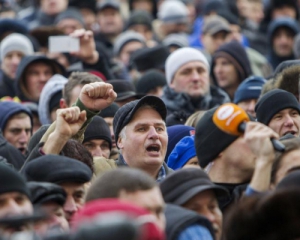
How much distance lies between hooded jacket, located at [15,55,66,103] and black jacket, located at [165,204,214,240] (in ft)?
23.2

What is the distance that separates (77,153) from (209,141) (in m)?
0.94

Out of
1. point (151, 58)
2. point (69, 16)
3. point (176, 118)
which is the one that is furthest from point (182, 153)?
point (69, 16)

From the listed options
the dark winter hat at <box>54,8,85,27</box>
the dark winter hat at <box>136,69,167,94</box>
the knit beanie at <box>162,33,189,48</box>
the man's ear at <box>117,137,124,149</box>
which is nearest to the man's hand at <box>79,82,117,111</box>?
the man's ear at <box>117,137,124,149</box>

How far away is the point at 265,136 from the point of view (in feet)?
25.1

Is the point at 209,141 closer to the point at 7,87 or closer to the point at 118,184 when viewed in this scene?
the point at 118,184

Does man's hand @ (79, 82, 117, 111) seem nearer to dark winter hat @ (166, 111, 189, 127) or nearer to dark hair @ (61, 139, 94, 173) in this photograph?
dark hair @ (61, 139, 94, 173)

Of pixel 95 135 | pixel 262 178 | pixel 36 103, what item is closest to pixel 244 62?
pixel 36 103

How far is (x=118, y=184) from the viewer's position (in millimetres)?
7020

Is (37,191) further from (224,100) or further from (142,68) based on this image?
(142,68)

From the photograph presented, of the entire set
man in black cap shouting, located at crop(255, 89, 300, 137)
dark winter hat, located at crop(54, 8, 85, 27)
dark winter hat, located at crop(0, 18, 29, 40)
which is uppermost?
man in black cap shouting, located at crop(255, 89, 300, 137)

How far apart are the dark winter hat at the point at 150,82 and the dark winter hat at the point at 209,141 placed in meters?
4.58

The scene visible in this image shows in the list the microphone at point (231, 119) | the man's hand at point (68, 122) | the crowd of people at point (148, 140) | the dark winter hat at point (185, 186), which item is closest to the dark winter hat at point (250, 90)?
the crowd of people at point (148, 140)

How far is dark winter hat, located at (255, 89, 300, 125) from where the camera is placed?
1050cm

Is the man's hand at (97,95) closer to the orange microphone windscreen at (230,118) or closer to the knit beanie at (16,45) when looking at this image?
the orange microphone windscreen at (230,118)
